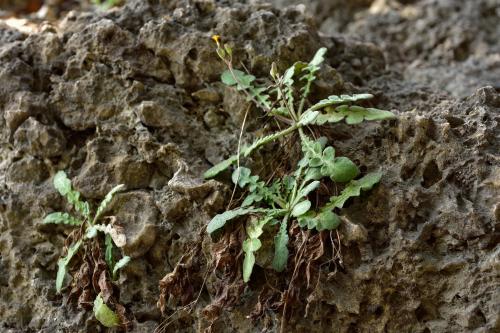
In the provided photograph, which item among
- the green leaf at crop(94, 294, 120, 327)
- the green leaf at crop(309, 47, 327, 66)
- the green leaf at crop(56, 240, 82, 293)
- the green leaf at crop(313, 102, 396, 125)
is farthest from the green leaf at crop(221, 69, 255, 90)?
the green leaf at crop(94, 294, 120, 327)

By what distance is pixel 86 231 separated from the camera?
2.50 meters

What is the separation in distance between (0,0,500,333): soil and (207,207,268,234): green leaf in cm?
8

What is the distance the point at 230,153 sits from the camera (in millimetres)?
2615

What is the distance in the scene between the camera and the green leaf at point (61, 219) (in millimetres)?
2531

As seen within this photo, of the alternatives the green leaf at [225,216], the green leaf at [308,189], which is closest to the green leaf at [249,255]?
the green leaf at [225,216]

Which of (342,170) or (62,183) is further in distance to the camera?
(62,183)

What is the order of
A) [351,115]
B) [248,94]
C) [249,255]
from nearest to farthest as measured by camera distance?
[249,255], [351,115], [248,94]

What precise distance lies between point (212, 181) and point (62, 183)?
2.31 feet

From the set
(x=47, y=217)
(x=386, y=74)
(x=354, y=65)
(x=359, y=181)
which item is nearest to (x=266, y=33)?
(x=354, y=65)

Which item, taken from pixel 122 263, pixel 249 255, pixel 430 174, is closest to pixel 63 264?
pixel 122 263

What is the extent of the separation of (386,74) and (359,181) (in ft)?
3.53

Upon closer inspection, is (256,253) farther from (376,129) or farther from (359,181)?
(376,129)

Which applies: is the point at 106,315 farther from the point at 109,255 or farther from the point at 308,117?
the point at 308,117

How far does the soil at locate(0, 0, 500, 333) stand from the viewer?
84.2 inches
